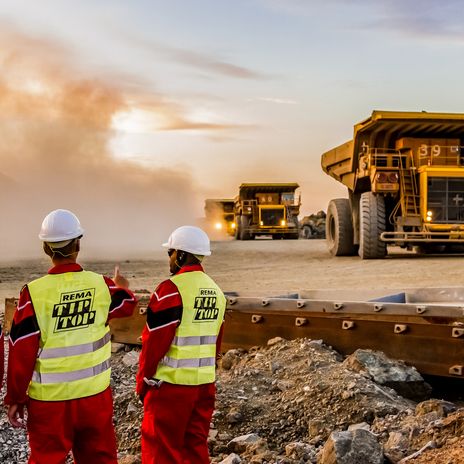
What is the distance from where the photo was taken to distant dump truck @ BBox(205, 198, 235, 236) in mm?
38281

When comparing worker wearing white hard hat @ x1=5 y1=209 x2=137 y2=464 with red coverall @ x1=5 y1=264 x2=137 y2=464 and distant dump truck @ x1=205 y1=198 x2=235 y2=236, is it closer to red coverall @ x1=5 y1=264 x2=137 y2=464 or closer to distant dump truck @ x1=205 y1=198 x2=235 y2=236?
red coverall @ x1=5 y1=264 x2=137 y2=464

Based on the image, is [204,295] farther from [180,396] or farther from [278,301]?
[278,301]

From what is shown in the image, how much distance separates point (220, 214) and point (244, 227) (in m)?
6.28

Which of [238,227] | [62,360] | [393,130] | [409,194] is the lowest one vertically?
[62,360]

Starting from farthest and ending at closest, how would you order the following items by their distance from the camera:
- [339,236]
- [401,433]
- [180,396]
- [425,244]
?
[339,236]
[425,244]
[401,433]
[180,396]

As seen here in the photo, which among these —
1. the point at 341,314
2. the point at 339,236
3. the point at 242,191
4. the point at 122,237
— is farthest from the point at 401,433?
the point at 122,237

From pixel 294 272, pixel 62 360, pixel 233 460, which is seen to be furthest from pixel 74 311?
pixel 294 272

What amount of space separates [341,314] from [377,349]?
0.68 m

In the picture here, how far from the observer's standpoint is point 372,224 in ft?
52.1

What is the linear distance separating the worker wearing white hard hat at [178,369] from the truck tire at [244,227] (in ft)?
93.8

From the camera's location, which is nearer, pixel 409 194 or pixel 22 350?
pixel 22 350

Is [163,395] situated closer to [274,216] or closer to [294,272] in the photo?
[294,272]

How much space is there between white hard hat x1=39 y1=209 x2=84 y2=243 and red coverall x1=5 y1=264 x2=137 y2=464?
15 centimetres

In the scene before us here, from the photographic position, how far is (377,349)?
556cm
